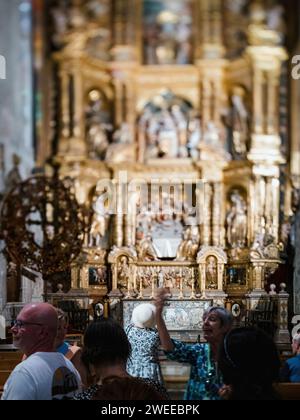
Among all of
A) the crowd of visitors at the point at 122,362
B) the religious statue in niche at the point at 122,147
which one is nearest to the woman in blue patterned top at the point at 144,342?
the crowd of visitors at the point at 122,362

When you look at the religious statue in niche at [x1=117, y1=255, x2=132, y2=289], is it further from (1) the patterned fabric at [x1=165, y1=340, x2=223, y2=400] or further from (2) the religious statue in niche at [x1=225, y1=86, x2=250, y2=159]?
(1) the patterned fabric at [x1=165, y1=340, x2=223, y2=400]

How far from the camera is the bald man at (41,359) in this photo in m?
3.79

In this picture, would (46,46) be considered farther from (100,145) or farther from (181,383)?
(181,383)

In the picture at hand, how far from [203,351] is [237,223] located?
13.8 m

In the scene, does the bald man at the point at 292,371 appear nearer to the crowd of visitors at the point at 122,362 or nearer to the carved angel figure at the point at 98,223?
the crowd of visitors at the point at 122,362

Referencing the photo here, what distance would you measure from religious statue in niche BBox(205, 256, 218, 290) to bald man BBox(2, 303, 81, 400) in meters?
12.9

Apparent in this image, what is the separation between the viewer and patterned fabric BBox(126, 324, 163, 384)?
6238 millimetres

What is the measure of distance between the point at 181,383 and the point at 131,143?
1013 centimetres

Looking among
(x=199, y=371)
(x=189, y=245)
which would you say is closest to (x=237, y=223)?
(x=189, y=245)

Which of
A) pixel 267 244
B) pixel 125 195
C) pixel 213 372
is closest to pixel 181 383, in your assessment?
pixel 213 372

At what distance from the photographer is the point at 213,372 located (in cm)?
441

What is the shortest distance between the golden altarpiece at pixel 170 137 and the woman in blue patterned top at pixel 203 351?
12605 mm
